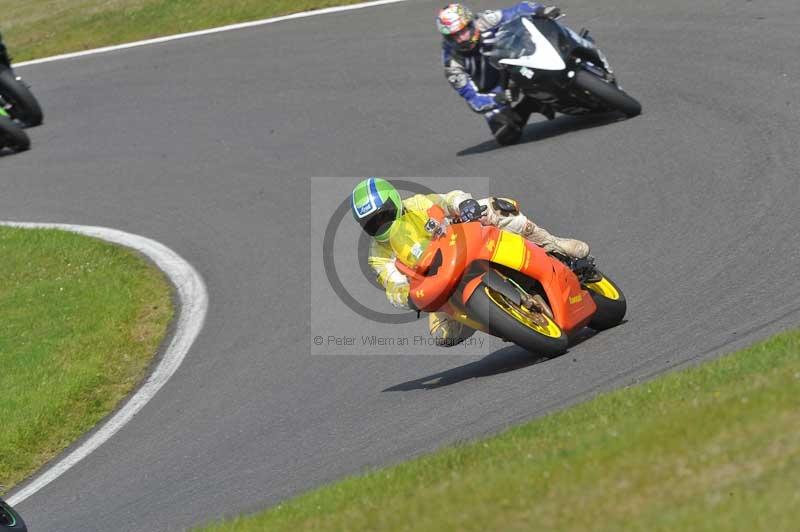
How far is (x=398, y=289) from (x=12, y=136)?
11.7 metres

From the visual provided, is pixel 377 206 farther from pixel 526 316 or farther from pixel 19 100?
pixel 19 100

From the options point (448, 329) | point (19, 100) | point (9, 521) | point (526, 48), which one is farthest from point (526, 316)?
point (19, 100)

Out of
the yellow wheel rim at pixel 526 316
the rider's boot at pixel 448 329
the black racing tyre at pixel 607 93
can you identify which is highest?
the yellow wheel rim at pixel 526 316

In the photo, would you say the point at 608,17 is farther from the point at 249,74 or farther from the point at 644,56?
the point at 249,74

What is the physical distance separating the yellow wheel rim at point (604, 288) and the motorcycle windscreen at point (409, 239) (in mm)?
1180

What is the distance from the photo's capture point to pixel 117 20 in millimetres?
25078

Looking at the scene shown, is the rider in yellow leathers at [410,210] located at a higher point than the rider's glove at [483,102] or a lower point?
higher

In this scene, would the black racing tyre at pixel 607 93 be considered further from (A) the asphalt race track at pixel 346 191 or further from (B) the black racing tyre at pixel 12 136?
(B) the black racing tyre at pixel 12 136

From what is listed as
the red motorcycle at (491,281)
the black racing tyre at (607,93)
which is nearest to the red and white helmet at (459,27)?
the black racing tyre at (607,93)

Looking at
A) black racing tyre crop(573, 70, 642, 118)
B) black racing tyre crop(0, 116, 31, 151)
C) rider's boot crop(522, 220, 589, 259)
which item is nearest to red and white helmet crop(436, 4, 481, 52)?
black racing tyre crop(573, 70, 642, 118)

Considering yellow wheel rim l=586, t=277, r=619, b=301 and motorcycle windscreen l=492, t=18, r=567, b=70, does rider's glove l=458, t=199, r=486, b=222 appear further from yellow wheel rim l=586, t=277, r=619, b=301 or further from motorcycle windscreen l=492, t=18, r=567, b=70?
motorcycle windscreen l=492, t=18, r=567, b=70

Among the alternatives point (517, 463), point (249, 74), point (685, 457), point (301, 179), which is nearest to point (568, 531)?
point (685, 457)

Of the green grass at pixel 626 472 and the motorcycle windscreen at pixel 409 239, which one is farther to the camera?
the motorcycle windscreen at pixel 409 239

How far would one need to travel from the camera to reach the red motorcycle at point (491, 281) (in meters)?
8.46
